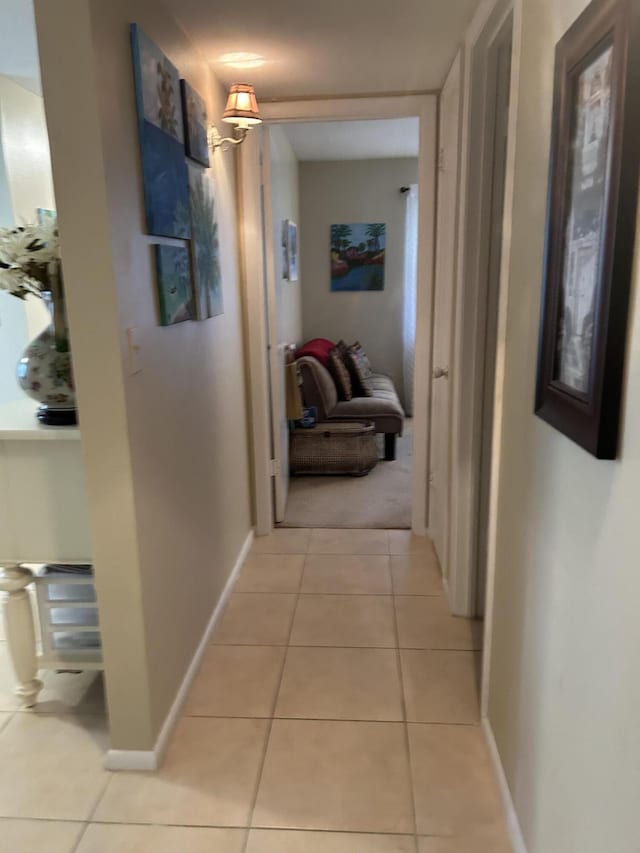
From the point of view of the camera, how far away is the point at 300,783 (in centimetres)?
178

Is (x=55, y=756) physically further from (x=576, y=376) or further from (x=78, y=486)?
(x=576, y=376)

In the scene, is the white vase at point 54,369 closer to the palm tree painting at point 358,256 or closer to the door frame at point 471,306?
the door frame at point 471,306

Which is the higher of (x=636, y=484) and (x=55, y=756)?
(x=636, y=484)

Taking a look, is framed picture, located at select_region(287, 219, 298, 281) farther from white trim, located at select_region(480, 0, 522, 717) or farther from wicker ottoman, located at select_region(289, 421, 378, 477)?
white trim, located at select_region(480, 0, 522, 717)

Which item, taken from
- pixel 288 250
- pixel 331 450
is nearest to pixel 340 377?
pixel 331 450

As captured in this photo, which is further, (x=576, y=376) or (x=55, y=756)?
(x=55, y=756)

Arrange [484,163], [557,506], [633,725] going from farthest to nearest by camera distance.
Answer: [484,163] → [557,506] → [633,725]

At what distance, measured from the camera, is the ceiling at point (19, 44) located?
7.14 ft

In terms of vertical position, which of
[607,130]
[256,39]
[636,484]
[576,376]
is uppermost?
[256,39]

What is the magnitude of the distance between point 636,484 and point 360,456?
3472mm

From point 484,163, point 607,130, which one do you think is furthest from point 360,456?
point 607,130

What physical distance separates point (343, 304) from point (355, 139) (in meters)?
1.63

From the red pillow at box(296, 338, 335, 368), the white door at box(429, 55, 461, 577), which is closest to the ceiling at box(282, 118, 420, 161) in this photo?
the white door at box(429, 55, 461, 577)

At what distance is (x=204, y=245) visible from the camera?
2.36 metres
